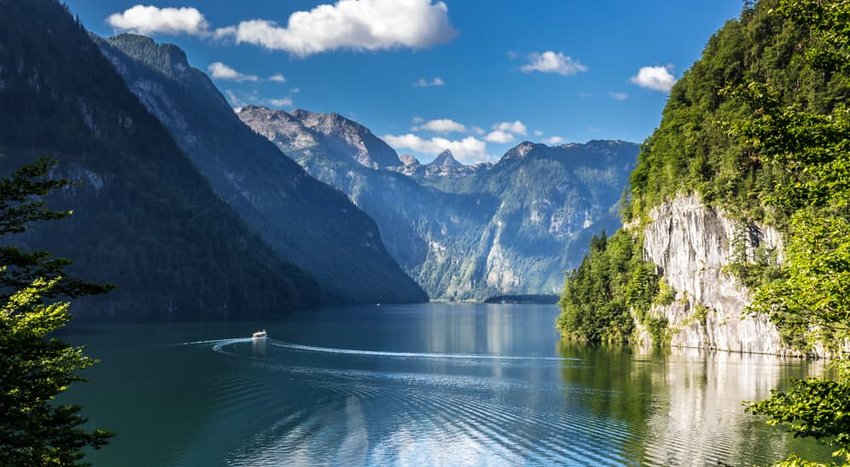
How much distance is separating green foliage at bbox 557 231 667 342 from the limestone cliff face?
2816mm

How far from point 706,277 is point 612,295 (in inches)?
1005

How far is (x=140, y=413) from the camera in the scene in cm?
5875

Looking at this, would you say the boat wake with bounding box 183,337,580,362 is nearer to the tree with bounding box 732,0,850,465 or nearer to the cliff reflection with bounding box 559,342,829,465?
the cliff reflection with bounding box 559,342,829,465

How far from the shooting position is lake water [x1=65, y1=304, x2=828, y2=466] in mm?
44594

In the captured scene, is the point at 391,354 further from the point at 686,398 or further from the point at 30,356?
the point at 30,356

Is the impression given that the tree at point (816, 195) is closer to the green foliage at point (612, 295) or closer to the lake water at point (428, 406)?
the lake water at point (428, 406)

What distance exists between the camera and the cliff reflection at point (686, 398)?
43.5 meters

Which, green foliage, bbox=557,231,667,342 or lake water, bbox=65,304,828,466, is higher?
green foliage, bbox=557,231,667,342

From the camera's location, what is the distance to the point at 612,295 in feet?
409

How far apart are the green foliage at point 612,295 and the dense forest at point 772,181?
259 millimetres

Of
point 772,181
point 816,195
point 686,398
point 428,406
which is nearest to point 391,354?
point 428,406

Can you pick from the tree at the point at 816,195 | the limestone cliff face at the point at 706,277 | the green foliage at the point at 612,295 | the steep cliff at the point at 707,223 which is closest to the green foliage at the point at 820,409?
the tree at the point at 816,195

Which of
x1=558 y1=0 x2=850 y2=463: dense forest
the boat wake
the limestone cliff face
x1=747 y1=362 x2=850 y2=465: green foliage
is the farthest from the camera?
the boat wake

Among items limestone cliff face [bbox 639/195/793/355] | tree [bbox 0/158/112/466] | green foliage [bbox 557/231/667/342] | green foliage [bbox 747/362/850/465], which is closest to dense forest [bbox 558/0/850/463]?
green foliage [bbox 747/362/850/465]
